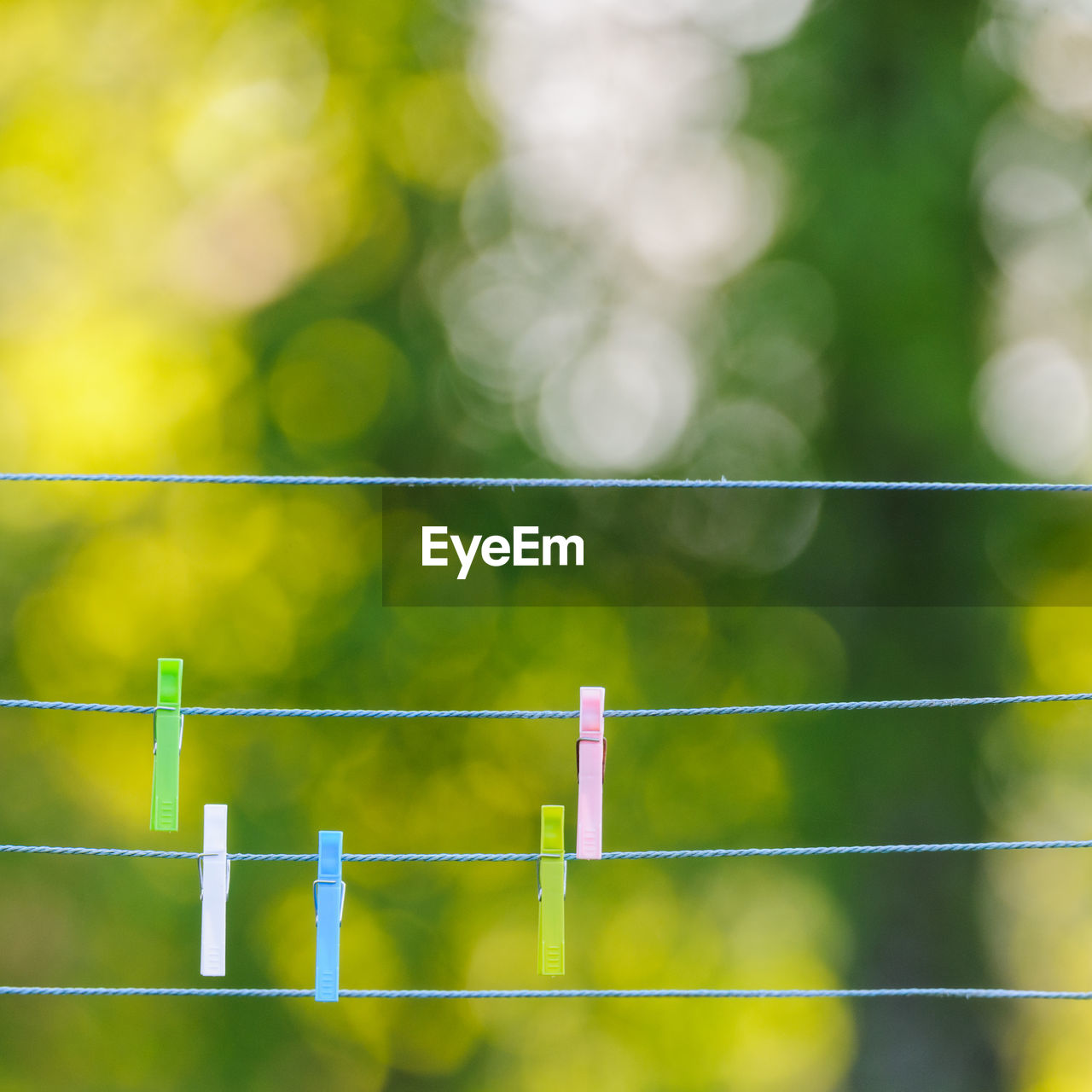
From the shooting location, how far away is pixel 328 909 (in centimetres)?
147

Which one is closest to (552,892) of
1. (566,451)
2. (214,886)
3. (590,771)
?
(590,771)

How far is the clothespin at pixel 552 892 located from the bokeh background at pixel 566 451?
1534 millimetres

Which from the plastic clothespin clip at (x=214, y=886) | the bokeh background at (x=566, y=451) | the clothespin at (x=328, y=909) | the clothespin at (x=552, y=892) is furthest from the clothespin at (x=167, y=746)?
the bokeh background at (x=566, y=451)

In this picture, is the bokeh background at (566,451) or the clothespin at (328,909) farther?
the bokeh background at (566,451)

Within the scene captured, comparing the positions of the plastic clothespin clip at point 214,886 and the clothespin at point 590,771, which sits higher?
the clothespin at point 590,771

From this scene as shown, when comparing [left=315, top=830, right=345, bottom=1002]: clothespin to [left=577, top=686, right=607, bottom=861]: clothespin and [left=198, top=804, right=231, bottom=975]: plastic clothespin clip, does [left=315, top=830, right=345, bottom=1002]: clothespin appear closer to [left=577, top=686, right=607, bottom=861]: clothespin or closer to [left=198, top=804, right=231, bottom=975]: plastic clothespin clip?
[left=198, top=804, right=231, bottom=975]: plastic clothespin clip

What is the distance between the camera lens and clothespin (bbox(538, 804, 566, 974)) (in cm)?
144

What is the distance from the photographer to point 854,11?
10.1ft

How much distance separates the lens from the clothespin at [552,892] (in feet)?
4.74

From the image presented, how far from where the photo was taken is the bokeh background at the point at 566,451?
117 inches

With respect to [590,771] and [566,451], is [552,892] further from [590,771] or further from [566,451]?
[566,451]

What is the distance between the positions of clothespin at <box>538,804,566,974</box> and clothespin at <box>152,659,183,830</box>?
0.46m

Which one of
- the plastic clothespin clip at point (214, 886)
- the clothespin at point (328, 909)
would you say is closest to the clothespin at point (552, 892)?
the clothespin at point (328, 909)

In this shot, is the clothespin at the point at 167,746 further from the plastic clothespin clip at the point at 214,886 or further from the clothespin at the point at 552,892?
the clothespin at the point at 552,892
